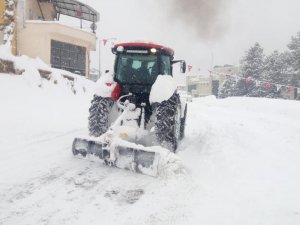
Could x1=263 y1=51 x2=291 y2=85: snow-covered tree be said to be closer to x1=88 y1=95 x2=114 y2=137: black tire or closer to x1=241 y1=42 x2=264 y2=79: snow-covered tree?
x1=241 y1=42 x2=264 y2=79: snow-covered tree

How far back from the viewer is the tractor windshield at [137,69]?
24.6 feet

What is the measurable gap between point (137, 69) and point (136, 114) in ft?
4.09

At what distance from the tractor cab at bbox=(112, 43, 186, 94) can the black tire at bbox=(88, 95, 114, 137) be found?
33.6 inches

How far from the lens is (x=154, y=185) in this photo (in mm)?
4992

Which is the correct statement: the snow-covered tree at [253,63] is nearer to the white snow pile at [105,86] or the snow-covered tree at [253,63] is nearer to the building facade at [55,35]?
the building facade at [55,35]

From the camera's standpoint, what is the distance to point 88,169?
226 inches

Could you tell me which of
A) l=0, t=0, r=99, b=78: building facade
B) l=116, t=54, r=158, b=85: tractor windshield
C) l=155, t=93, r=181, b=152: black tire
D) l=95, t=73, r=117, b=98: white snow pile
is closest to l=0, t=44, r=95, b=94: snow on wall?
l=0, t=0, r=99, b=78: building facade

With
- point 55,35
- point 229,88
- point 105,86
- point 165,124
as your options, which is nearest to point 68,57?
point 55,35

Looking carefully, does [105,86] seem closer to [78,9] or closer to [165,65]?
[165,65]

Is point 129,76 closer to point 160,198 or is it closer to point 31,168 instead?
point 31,168

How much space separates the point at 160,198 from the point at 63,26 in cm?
2018

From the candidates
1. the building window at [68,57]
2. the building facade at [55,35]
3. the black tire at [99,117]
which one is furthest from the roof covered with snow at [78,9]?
the black tire at [99,117]

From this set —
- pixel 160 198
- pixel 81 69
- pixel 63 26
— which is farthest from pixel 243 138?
pixel 81 69

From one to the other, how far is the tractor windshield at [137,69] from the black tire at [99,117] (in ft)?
3.27
